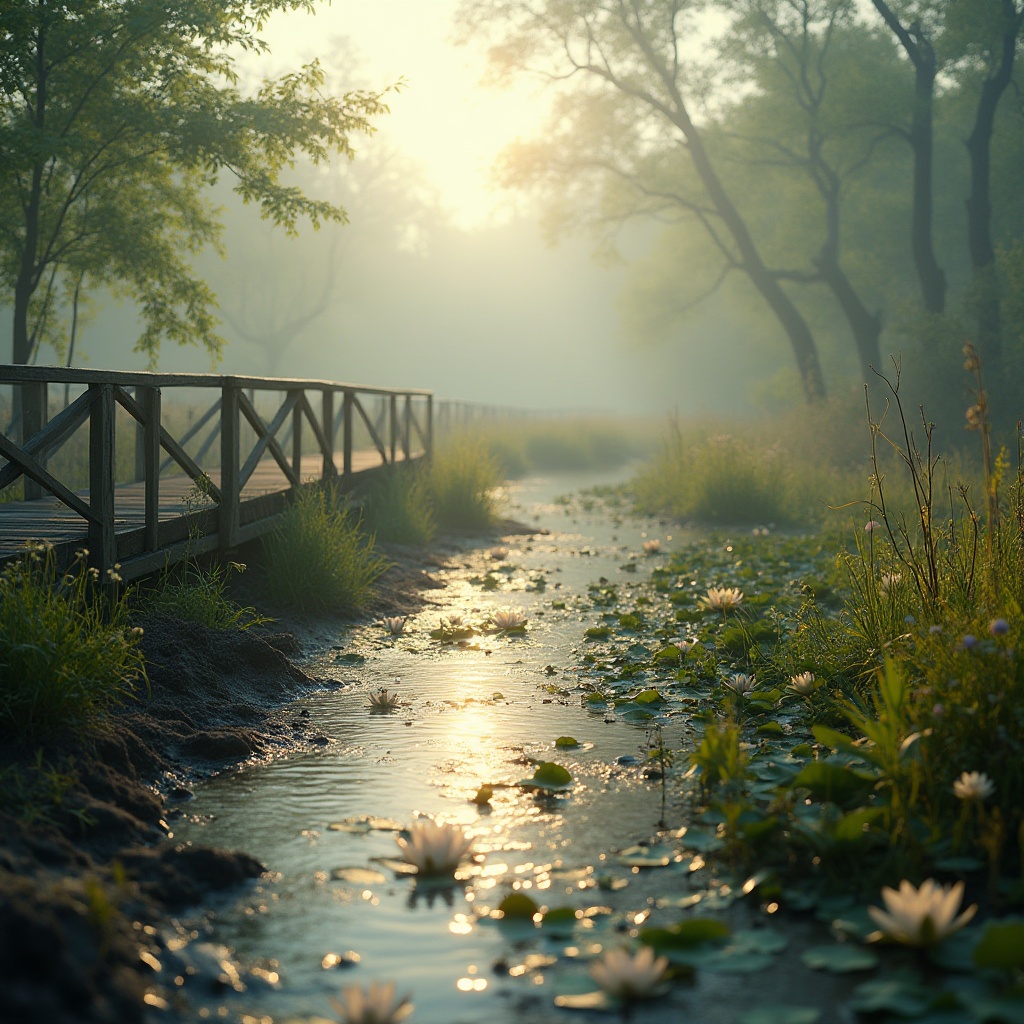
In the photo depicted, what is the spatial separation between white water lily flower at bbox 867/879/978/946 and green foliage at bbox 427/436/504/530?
10163mm

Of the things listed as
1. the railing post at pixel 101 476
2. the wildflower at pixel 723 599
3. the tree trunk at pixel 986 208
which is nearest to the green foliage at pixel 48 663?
the railing post at pixel 101 476

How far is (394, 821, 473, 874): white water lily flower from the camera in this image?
3207 millimetres

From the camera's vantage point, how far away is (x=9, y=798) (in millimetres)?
3400

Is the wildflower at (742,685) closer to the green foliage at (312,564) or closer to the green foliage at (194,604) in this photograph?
the green foliage at (194,604)

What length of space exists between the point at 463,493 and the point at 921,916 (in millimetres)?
10414

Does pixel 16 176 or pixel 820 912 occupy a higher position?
pixel 16 176

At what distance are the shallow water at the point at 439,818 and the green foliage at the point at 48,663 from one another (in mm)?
553

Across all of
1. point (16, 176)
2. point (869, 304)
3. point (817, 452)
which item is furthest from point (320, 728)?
point (869, 304)

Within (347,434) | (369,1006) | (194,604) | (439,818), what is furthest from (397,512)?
(369,1006)

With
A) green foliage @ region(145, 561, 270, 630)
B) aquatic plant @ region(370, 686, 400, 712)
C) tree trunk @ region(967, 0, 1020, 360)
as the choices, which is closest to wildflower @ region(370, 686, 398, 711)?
aquatic plant @ region(370, 686, 400, 712)

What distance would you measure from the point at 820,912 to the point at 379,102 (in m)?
11.7

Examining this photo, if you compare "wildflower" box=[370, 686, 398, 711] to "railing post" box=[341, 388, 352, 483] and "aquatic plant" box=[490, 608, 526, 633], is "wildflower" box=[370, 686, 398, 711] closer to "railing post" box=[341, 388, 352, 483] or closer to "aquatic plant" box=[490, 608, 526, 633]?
"aquatic plant" box=[490, 608, 526, 633]

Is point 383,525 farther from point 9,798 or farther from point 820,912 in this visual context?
point 820,912

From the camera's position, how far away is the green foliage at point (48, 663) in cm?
381
